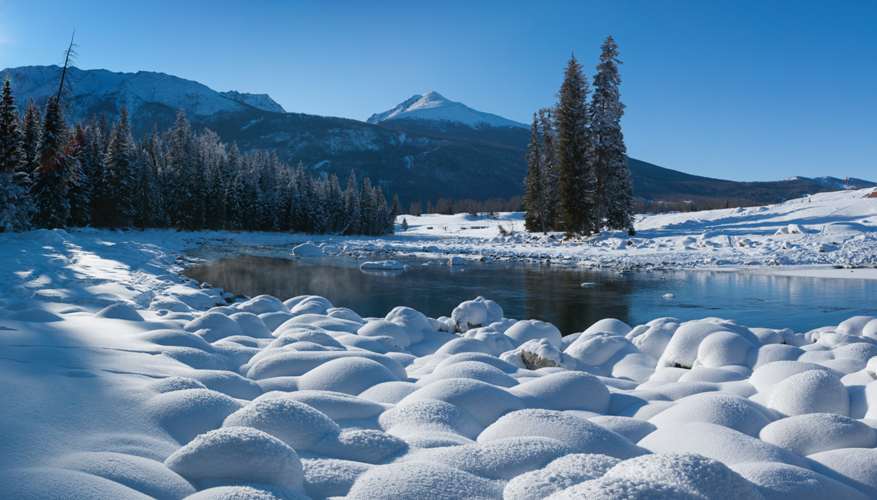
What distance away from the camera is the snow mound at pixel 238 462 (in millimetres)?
2316

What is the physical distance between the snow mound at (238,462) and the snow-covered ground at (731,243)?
2037 centimetres

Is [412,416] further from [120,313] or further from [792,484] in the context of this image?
[120,313]

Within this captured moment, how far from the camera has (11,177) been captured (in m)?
21.8

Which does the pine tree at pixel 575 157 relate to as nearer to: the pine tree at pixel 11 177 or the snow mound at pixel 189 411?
the pine tree at pixel 11 177

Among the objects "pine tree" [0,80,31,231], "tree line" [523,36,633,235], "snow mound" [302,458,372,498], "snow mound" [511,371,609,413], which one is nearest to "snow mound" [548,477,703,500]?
"snow mound" [302,458,372,498]

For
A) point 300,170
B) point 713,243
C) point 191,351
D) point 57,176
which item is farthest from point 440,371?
point 300,170

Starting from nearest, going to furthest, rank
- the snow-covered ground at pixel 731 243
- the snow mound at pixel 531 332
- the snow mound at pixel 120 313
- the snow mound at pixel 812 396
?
the snow mound at pixel 812 396
the snow mound at pixel 120 313
the snow mound at pixel 531 332
the snow-covered ground at pixel 731 243

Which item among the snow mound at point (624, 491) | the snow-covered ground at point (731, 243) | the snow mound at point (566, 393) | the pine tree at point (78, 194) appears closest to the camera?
the snow mound at point (624, 491)

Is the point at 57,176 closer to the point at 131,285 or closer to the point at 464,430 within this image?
the point at 131,285

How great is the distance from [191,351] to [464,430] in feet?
8.91

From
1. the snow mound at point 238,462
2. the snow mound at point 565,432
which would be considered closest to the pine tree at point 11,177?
the snow mound at point 238,462

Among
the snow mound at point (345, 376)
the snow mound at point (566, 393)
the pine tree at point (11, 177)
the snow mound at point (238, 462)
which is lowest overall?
the snow mound at point (566, 393)

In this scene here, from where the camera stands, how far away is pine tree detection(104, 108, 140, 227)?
125 ft

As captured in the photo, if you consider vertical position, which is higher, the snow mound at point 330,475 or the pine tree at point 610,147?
the pine tree at point 610,147
